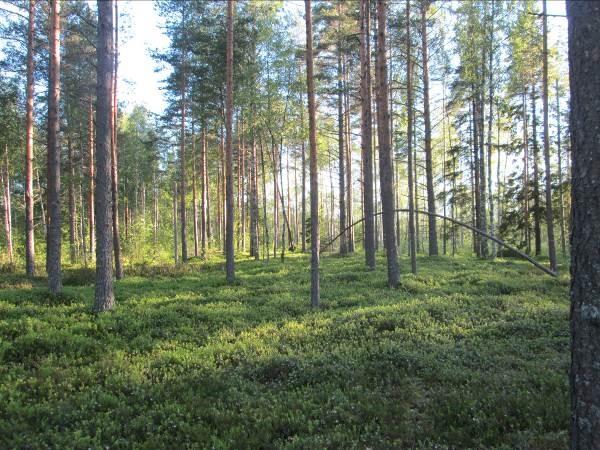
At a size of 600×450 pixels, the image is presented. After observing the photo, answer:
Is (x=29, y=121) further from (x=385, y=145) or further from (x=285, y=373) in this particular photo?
(x=285, y=373)

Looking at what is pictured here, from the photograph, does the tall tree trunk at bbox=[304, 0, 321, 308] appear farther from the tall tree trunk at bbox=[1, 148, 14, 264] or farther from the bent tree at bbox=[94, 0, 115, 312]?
the tall tree trunk at bbox=[1, 148, 14, 264]

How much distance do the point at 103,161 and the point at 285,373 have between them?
691cm

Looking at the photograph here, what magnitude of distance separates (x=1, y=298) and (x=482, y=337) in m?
12.3

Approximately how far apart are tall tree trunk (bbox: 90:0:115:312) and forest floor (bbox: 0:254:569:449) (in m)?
0.88

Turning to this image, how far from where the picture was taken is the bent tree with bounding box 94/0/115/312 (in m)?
9.46

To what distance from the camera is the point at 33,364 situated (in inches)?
257

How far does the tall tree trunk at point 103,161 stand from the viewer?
31.0ft

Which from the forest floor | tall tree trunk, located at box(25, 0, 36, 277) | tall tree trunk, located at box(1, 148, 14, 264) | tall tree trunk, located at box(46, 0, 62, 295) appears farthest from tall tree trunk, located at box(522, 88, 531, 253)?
tall tree trunk, located at box(1, 148, 14, 264)

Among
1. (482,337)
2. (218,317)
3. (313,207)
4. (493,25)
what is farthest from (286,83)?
(482,337)

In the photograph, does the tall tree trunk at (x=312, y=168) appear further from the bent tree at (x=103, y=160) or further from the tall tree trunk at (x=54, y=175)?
the tall tree trunk at (x=54, y=175)

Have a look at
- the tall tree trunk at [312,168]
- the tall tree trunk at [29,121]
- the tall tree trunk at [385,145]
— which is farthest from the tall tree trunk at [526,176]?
the tall tree trunk at [29,121]

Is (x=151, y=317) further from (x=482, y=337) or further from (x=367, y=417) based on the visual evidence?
(x=482, y=337)

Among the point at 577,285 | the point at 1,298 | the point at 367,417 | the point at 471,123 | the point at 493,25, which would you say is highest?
the point at 493,25

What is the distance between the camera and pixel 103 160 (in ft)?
31.1
